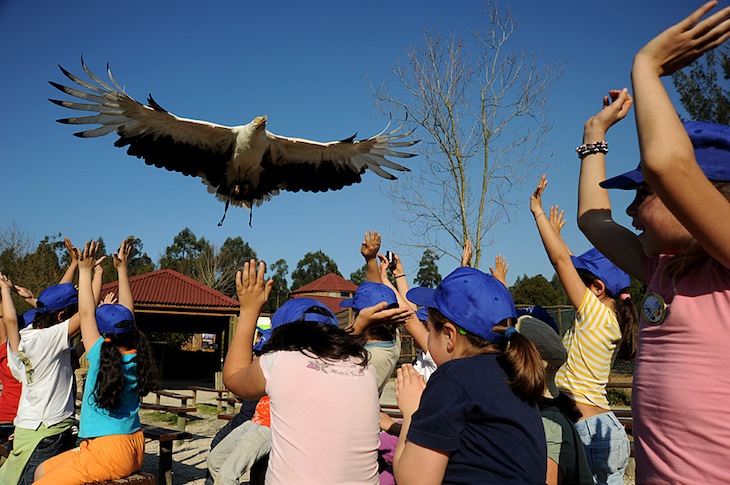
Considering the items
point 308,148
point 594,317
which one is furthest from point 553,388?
point 308,148

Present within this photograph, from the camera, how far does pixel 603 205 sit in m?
1.90

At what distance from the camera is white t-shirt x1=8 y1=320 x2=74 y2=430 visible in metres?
4.09

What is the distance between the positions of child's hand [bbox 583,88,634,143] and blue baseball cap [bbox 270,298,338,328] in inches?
58.2

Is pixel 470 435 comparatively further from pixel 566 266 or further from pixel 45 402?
pixel 45 402

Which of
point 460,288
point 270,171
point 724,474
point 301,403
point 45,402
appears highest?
point 270,171

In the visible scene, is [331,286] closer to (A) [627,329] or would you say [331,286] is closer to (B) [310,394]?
(A) [627,329]

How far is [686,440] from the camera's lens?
1244mm

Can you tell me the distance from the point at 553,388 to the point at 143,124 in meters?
6.24

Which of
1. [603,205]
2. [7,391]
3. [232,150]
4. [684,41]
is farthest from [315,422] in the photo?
[232,150]

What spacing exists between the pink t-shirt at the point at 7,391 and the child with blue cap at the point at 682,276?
563 cm

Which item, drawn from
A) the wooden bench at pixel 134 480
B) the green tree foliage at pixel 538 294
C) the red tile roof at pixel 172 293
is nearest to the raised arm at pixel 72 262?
Result: the wooden bench at pixel 134 480

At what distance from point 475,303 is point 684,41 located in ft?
3.33

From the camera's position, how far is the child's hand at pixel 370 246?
13.9ft

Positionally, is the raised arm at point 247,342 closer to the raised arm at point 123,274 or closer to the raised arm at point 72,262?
the raised arm at point 123,274
